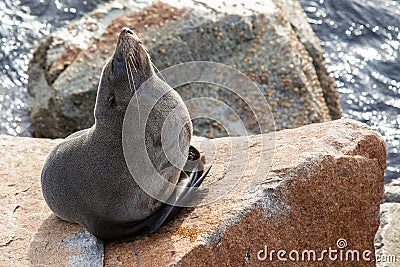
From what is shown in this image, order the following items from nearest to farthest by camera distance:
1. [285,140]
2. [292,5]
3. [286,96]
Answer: [285,140], [286,96], [292,5]

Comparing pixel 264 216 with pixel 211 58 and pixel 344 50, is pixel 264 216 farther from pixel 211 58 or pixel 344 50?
pixel 344 50

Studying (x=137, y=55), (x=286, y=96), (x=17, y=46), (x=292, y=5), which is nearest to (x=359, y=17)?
(x=292, y=5)

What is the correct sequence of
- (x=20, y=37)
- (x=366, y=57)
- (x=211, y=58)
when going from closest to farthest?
(x=211, y=58), (x=366, y=57), (x=20, y=37)

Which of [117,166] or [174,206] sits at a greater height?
[117,166]

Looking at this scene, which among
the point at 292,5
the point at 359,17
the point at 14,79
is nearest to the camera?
the point at 292,5

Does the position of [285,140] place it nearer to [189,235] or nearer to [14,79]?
[189,235]

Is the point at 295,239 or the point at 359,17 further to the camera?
the point at 359,17

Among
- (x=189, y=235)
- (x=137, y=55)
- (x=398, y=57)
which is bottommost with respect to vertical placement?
(x=398, y=57)

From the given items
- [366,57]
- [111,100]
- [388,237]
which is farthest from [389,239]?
[366,57]
